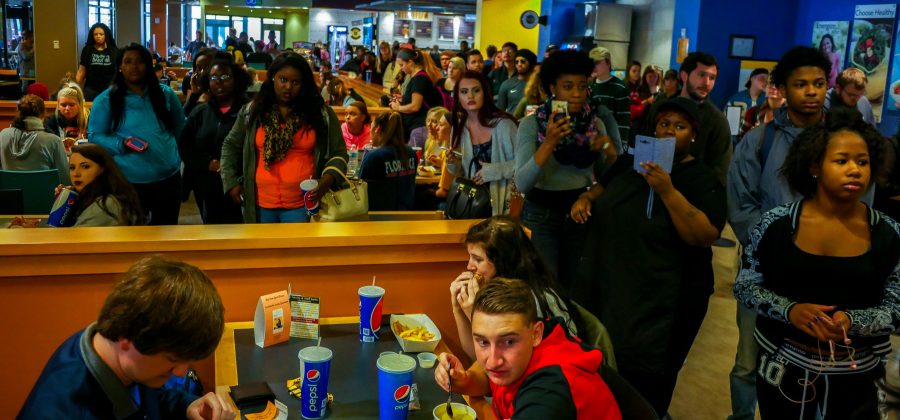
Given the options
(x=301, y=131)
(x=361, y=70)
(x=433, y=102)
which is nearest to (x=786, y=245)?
(x=301, y=131)

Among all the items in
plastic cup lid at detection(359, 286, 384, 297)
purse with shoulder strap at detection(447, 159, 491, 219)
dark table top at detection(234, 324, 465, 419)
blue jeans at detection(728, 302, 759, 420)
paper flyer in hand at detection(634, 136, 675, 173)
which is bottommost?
blue jeans at detection(728, 302, 759, 420)

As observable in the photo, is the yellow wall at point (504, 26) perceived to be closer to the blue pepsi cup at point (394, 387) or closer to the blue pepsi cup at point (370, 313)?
the blue pepsi cup at point (370, 313)

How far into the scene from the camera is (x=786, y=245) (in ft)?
7.63

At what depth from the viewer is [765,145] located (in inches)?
118

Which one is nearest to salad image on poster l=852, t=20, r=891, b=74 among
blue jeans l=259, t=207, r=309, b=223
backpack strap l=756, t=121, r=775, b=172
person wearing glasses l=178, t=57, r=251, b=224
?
backpack strap l=756, t=121, r=775, b=172

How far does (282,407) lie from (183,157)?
318 centimetres

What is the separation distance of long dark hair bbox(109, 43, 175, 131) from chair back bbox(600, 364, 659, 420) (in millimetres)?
3204

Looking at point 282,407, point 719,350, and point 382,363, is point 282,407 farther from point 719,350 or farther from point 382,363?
point 719,350

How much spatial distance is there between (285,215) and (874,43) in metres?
8.36

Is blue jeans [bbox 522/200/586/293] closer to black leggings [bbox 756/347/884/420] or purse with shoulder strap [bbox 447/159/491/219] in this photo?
purse with shoulder strap [bbox 447/159/491/219]

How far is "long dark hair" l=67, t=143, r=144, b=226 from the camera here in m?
3.17

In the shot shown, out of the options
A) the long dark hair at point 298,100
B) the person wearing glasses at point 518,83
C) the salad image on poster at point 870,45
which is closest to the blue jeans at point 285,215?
the long dark hair at point 298,100

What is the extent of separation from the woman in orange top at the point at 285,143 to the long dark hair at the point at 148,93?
0.79 metres

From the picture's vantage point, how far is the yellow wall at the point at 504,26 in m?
17.2
